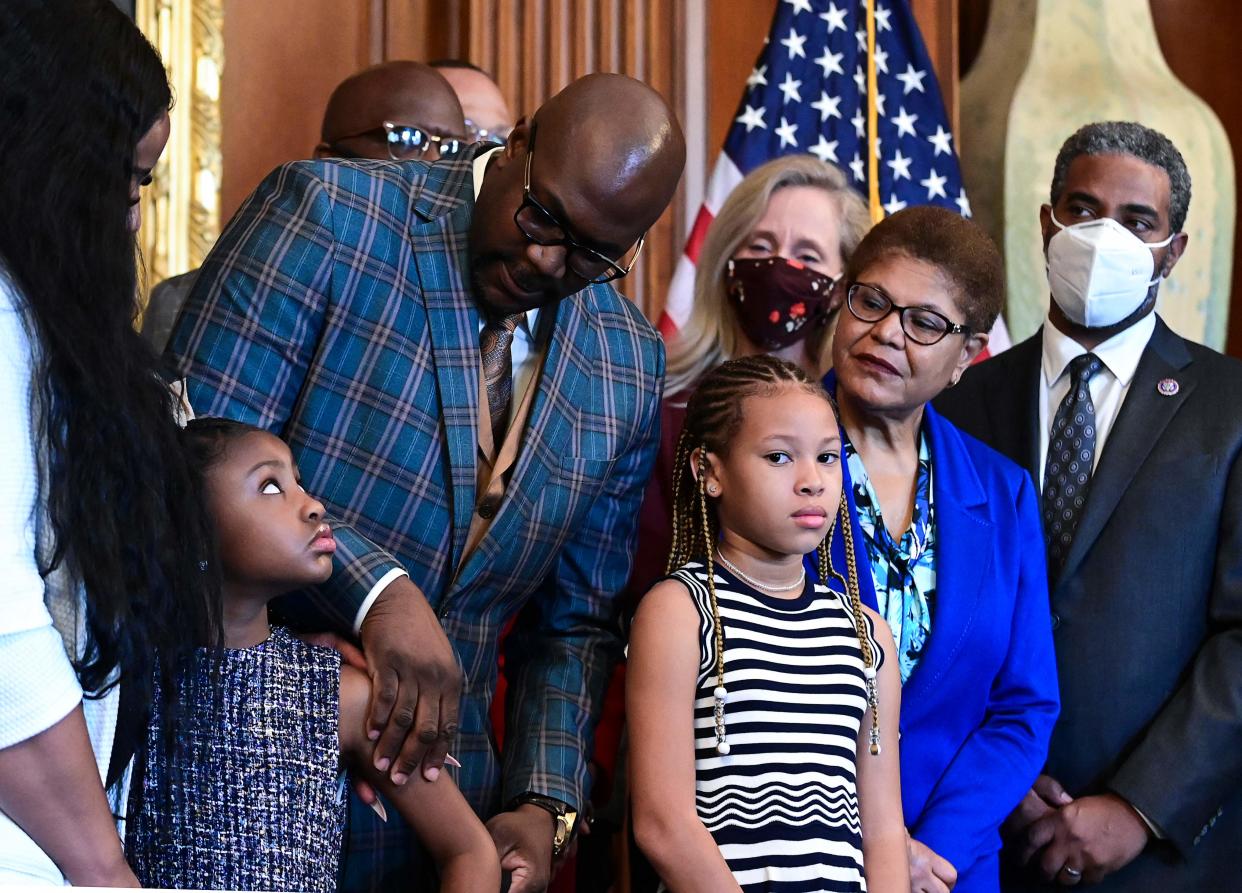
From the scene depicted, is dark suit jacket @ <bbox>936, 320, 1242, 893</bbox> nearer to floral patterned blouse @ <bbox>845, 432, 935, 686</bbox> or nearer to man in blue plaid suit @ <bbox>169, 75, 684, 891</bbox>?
floral patterned blouse @ <bbox>845, 432, 935, 686</bbox>

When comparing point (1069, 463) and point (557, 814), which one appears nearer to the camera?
point (557, 814)

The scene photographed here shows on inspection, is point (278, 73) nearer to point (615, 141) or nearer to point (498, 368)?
point (498, 368)

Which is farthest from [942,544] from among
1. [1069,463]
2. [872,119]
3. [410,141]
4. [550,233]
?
[872,119]

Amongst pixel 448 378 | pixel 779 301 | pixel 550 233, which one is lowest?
pixel 779 301

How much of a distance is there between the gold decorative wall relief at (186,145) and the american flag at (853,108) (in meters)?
1.44

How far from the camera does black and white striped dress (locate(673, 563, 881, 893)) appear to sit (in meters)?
2.35

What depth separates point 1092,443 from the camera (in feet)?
10.5

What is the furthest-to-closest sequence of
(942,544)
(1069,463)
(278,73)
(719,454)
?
(278,73)
(1069,463)
(942,544)
(719,454)

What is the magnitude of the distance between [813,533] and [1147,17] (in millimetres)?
3644

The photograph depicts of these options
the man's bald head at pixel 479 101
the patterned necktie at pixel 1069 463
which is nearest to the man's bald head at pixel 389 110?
the man's bald head at pixel 479 101

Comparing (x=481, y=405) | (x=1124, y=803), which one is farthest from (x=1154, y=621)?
(x=481, y=405)

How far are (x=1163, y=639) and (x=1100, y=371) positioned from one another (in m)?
0.57

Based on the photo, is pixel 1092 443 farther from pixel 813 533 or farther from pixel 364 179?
pixel 364 179

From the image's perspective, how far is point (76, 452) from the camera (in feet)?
5.50
